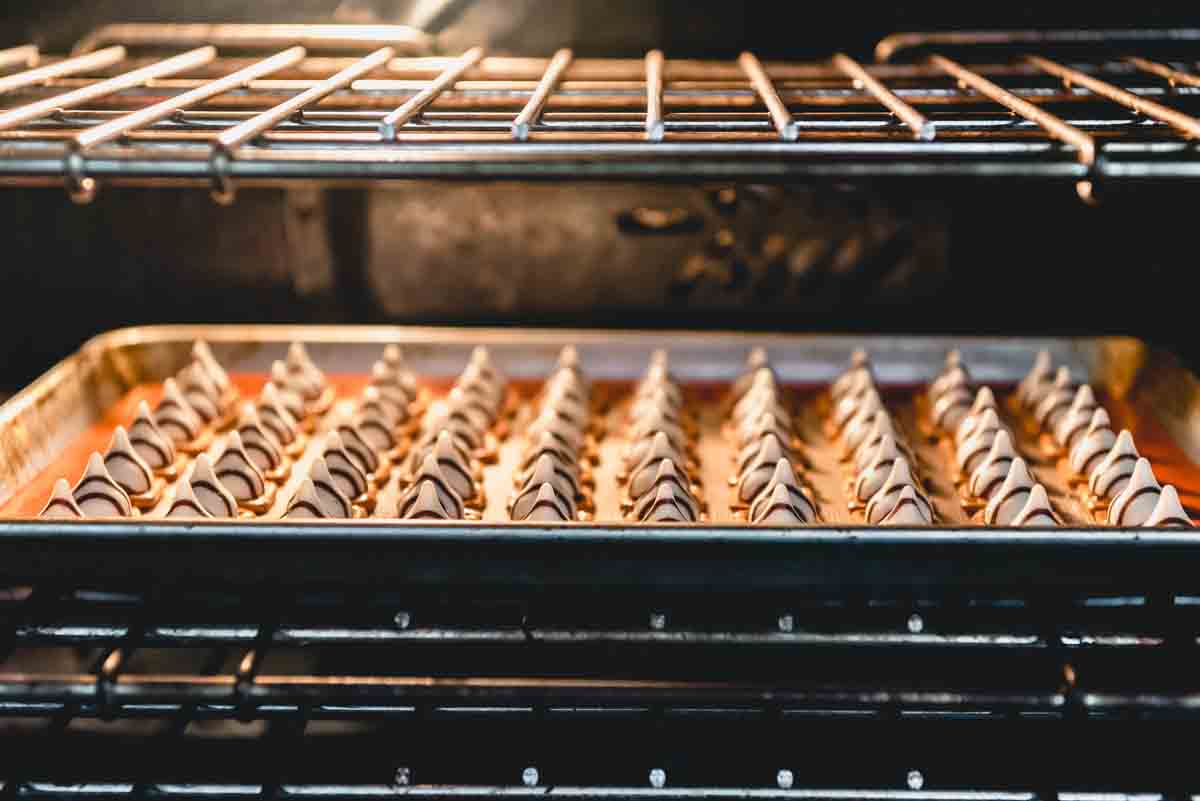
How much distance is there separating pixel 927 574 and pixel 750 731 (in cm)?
35

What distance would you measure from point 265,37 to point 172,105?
56 centimetres

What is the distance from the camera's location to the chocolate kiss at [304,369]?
1.91 m

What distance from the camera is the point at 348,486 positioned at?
5.25 ft

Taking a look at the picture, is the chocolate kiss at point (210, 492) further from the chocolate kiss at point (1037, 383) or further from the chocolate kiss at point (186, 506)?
the chocolate kiss at point (1037, 383)

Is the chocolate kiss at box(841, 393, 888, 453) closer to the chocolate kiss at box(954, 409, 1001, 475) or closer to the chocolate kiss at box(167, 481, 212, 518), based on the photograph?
the chocolate kiss at box(954, 409, 1001, 475)

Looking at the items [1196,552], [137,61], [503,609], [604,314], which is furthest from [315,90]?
[1196,552]

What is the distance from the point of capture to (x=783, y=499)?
4.84 ft

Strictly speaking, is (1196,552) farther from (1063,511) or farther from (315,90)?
(315,90)

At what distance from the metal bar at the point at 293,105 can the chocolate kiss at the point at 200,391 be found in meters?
0.63

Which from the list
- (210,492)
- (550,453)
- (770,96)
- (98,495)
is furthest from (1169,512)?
(98,495)

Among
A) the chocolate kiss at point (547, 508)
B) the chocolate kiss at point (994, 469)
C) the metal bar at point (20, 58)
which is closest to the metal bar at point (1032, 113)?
the chocolate kiss at point (994, 469)

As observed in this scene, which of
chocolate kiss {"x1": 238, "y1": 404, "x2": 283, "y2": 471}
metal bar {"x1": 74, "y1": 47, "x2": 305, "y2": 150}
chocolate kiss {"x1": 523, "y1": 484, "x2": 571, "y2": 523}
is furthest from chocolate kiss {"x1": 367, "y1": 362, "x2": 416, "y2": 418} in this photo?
metal bar {"x1": 74, "y1": 47, "x2": 305, "y2": 150}

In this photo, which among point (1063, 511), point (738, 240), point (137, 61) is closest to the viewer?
point (1063, 511)

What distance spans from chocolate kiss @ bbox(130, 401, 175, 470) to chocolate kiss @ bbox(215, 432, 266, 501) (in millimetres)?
142
